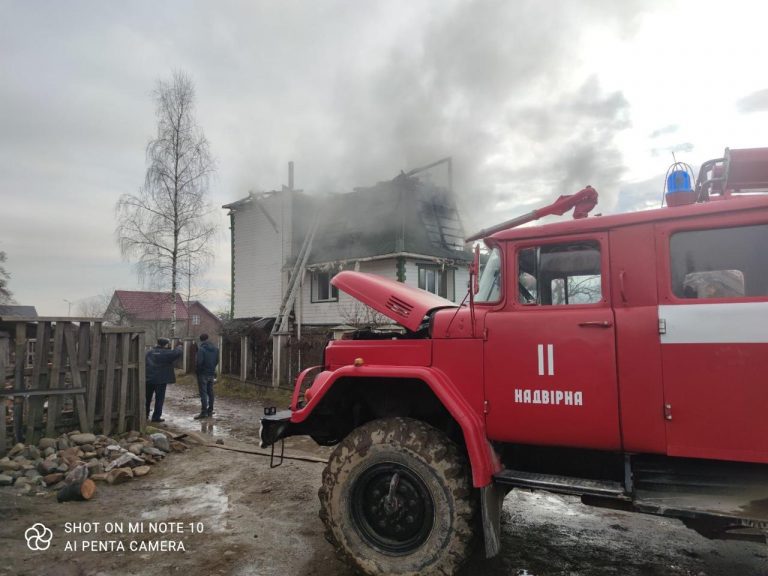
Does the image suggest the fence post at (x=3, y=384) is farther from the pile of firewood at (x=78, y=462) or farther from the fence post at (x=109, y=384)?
the fence post at (x=109, y=384)

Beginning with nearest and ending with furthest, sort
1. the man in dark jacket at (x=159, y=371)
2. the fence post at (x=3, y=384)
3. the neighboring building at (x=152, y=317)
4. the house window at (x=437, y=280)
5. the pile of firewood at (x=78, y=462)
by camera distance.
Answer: the pile of firewood at (x=78, y=462)
the fence post at (x=3, y=384)
the man in dark jacket at (x=159, y=371)
the house window at (x=437, y=280)
the neighboring building at (x=152, y=317)

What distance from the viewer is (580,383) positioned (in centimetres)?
293

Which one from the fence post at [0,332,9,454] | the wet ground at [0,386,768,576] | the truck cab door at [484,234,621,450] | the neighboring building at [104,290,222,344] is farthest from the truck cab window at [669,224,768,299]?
the neighboring building at [104,290,222,344]

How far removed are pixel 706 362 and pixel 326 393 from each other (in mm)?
2571

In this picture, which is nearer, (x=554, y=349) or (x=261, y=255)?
(x=554, y=349)

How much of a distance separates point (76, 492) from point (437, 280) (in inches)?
506

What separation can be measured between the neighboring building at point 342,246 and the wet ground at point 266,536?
321 inches

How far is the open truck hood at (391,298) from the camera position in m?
3.63

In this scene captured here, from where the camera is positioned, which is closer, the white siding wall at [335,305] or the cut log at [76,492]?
the cut log at [76,492]

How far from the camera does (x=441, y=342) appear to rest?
11.2 ft

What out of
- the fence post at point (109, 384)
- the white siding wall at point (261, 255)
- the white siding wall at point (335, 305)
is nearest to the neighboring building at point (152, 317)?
the white siding wall at point (261, 255)

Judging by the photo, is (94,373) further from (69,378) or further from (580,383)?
(580,383)

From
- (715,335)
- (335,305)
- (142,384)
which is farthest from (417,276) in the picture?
(715,335)

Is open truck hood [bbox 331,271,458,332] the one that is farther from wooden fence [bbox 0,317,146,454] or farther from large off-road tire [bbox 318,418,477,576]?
wooden fence [bbox 0,317,146,454]
